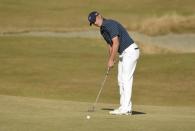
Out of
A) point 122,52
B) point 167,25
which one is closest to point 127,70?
point 122,52

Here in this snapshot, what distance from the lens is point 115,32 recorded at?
12797mm

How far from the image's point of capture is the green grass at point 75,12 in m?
41.5

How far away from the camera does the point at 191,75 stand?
918 inches

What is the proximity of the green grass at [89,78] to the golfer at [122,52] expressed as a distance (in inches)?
273

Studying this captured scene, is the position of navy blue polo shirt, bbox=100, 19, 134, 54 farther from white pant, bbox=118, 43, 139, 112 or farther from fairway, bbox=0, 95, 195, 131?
fairway, bbox=0, 95, 195, 131

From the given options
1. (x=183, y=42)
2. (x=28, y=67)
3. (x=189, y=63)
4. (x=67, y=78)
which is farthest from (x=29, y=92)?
(x=183, y=42)

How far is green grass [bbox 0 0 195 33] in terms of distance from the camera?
4147 cm

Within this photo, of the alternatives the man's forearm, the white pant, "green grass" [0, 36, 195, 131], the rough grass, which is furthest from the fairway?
the rough grass

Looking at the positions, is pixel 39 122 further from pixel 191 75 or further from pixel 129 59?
pixel 191 75

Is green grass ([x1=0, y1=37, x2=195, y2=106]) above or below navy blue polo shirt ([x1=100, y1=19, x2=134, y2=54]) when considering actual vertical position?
above

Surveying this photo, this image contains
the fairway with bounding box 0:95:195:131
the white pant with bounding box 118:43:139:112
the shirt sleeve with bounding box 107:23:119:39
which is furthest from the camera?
the white pant with bounding box 118:43:139:112

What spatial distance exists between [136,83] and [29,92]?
3.39 meters

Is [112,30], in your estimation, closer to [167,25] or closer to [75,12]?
[167,25]

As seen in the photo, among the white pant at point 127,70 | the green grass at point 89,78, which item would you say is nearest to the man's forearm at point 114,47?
the white pant at point 127,70
